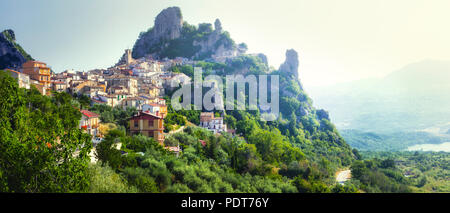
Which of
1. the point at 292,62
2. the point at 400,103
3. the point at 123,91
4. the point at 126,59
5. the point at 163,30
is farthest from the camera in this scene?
the point at 400,103

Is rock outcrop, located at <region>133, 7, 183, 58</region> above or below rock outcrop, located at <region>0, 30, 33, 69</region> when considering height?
above

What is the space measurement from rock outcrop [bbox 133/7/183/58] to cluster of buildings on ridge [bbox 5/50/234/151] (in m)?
40.2

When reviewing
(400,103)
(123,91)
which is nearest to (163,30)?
(123,91)

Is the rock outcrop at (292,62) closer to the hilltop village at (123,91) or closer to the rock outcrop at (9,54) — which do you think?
the hilltop village at (123,91)

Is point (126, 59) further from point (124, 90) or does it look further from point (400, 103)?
point (400, 103)

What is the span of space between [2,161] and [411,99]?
156374mm

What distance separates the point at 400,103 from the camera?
138125mm

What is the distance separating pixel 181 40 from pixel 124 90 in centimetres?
5868

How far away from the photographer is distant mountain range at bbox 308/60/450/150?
111m

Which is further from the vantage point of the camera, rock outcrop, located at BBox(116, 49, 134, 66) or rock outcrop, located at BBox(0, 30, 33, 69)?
rock outcrop, located at BBox(116, 49, 134, 66)

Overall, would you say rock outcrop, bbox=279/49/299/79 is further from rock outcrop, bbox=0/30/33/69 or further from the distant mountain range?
rock outcrop, bbox=0/30/33/69

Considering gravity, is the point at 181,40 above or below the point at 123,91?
above

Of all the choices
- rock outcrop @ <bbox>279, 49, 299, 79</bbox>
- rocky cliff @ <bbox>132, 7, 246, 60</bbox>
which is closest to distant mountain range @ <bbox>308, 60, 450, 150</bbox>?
rock outcrop @ <bbox>279, 49, 299, 79</bbox>
